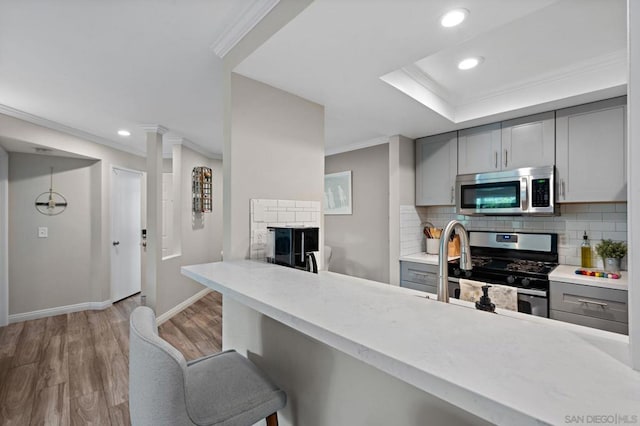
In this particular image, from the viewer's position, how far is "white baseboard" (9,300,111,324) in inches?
138

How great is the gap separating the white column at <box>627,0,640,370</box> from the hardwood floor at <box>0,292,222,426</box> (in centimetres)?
252

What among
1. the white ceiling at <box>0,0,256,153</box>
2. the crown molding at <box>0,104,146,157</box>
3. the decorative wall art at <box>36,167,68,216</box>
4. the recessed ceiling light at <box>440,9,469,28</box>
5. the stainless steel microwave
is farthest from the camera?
the decorative wall art at <box>36,167,68,216</box>

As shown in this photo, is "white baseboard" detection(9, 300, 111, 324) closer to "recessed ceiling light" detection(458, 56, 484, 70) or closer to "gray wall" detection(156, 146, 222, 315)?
"gray wall" detection(156, 146, 222, 315)

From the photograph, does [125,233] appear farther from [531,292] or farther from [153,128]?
[531,292]

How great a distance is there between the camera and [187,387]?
42.1 inches

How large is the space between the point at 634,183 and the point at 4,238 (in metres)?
5.09

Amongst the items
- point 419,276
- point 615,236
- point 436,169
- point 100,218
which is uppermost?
point 436,169

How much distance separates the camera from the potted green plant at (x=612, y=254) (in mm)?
2246

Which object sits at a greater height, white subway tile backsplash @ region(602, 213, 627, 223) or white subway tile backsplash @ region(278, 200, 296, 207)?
white subway tile backsplash @ region(278, 200, 296, 207)

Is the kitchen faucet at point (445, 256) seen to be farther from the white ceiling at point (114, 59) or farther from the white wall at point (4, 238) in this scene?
the white wall at point (4, 238)

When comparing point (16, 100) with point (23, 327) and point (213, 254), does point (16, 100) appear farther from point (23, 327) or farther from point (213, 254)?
point (213, 254)

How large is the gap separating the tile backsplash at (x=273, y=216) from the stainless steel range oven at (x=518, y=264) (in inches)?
47.4

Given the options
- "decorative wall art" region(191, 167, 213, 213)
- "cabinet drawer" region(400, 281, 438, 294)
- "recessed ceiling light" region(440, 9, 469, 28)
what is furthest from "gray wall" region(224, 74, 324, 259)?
"decorative wall art" region(191, 167, 213, 213)

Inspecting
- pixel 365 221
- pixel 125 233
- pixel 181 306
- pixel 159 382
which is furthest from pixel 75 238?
pixel 159 382
